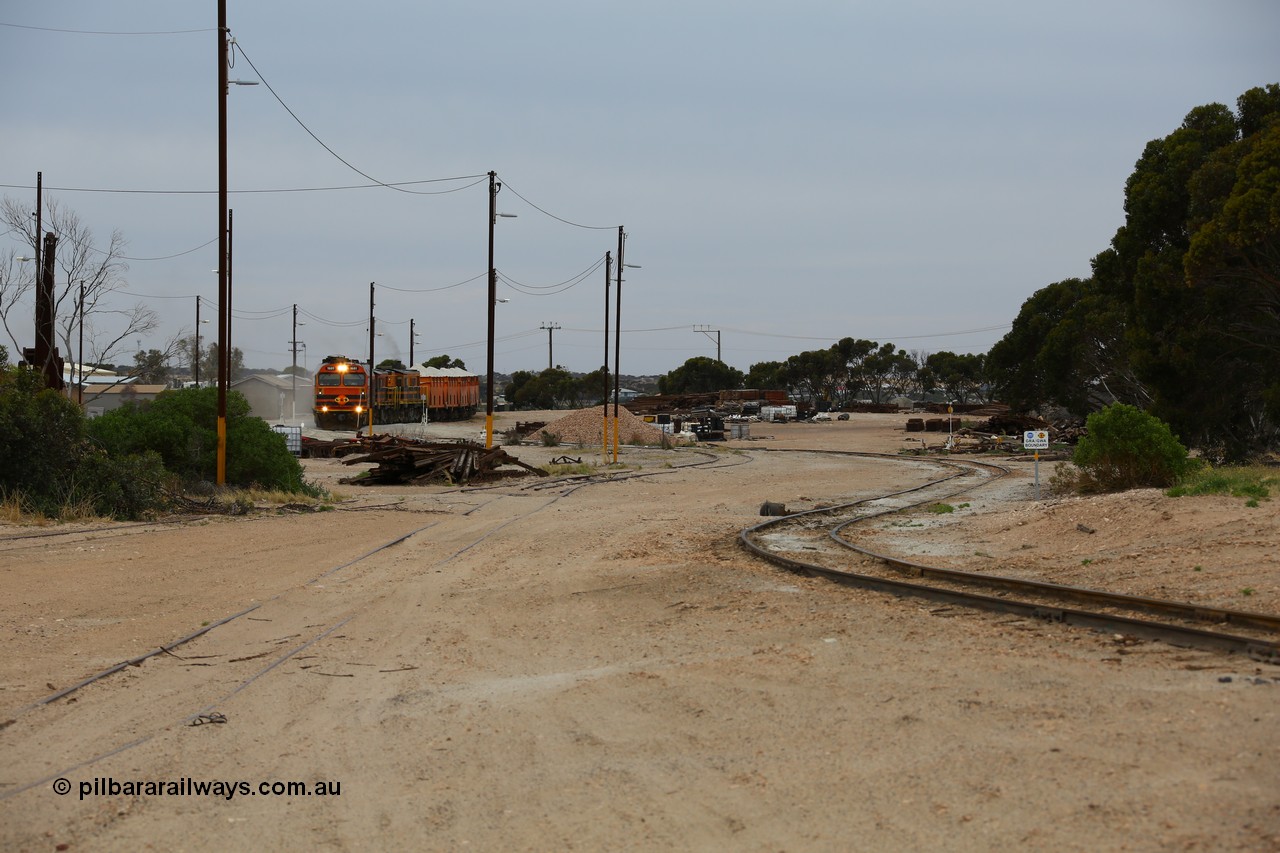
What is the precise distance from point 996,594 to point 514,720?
5728mm

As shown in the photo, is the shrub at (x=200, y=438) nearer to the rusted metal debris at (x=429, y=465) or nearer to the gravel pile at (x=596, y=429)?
the rusted metal debris at (x=429, y=465)

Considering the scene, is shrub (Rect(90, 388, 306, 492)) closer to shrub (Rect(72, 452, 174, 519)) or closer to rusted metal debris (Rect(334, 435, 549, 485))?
shrub (Rect(72, 452, 174, 519))

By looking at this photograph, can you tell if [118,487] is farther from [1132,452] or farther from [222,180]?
[1132,452]

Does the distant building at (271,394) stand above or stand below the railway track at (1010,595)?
above

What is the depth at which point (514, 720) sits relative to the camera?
24.0 ft

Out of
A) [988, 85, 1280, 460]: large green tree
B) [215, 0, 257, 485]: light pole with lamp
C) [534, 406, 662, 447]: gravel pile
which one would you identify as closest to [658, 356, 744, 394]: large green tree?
[534, 406, 662, 447]: gravel pile

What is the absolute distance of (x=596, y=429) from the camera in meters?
59.8

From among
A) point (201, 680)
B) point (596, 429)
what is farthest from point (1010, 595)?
point (596, 429)

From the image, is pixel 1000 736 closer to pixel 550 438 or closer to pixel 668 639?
pixel 668 639

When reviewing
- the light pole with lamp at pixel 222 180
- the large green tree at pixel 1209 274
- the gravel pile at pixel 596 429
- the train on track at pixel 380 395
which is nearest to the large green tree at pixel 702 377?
the train on track at pixel 380 395

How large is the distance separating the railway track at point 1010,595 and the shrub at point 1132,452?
6.27 meters

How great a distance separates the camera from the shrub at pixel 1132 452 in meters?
21.7

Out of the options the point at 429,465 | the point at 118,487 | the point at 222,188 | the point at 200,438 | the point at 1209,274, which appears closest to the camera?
the point at 118,487

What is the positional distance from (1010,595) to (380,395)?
6056 centimetres
